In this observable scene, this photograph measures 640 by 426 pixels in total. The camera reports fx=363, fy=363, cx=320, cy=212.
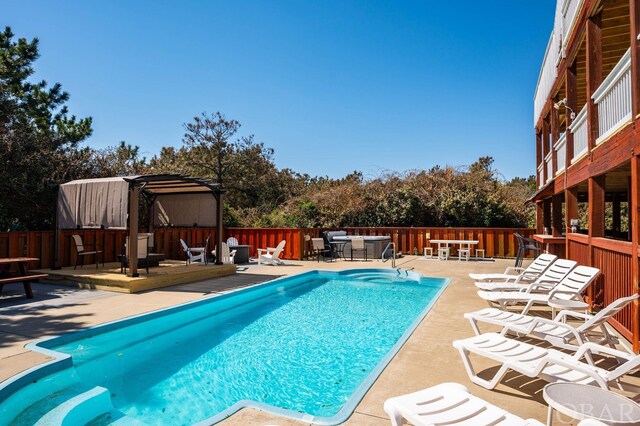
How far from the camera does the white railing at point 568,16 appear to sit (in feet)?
22.6

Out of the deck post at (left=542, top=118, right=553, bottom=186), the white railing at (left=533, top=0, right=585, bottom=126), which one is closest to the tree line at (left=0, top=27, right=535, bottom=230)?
the deck post at (left=542, top=118, right=553, bottom=186)

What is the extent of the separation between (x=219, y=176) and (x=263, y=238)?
11.8m

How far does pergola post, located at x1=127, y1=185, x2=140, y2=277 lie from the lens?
8.05 meters

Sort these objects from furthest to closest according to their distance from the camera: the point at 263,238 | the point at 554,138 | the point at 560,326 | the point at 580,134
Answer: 1. the point at 263,238
2. the point at 554,138
3. the point at 580,134
4. the point at 560,326

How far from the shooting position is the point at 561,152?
8.86 metres

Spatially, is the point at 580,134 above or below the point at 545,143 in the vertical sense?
below

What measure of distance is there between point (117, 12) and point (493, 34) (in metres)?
11.4

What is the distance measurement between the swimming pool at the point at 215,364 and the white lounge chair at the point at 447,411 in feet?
2.24

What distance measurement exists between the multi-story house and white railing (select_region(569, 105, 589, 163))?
2cm

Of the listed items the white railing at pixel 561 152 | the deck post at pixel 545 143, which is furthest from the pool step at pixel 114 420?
the deck post at pixel 545 143

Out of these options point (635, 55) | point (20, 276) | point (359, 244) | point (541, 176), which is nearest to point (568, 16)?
point (635, 55)

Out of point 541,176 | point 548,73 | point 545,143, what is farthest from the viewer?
point 541,176

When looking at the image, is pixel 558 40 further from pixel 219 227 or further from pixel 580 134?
pixel 219 227

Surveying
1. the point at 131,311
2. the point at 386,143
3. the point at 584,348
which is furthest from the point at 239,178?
the point at 584,348
